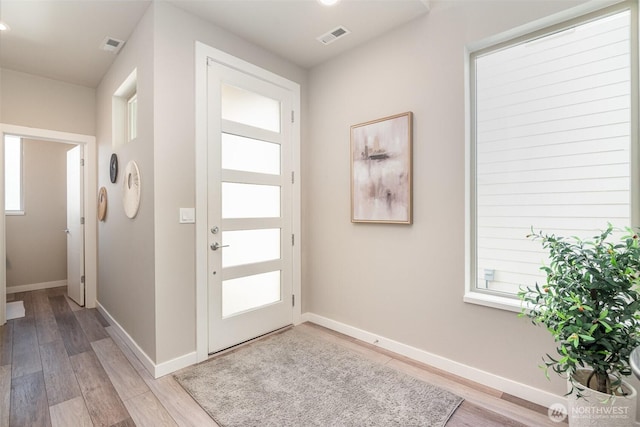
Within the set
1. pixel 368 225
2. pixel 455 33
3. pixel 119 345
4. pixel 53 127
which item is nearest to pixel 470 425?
pixel 368 225

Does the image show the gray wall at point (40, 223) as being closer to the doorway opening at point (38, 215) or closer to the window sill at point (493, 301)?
the doorway opening at point (38, 215)

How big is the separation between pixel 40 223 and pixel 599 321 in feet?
21.1

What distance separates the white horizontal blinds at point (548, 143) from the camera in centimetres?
170

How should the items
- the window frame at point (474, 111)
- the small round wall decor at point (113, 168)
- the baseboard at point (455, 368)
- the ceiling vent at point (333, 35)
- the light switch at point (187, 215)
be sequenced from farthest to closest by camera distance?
the small round wall decor at point (113, 168) < the ceiling vent at point (333, 35) < the light switch at point (187, 215) < the baseboard at point (455, 368) < the window frame at point (474, 111)

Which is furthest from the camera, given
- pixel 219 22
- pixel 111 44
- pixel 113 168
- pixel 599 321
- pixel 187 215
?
pixel 113 168

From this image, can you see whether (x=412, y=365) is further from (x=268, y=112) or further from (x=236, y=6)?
(x=236, y=6)

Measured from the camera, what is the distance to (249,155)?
2.78 m

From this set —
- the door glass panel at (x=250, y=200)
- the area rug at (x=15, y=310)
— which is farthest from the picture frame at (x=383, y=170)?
the area rug at (x=15, y=310)

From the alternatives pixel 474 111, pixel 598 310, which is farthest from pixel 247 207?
pixel 598 310

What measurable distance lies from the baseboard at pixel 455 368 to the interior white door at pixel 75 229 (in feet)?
10.5

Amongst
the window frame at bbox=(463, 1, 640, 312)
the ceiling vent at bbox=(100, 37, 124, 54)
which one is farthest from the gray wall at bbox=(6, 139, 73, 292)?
the window frame at bbox=(463, 1, 640, 312)

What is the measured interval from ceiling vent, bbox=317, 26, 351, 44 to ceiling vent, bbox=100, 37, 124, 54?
1.83 meters

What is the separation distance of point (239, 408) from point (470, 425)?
4.41ft

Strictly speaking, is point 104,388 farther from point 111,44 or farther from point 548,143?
point 548,143
